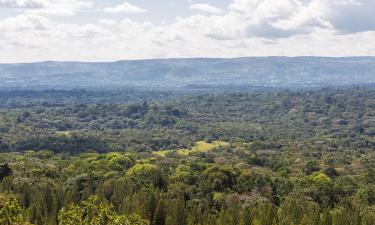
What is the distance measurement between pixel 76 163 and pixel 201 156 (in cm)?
5135

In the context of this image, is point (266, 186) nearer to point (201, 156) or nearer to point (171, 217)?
point (171, 217)

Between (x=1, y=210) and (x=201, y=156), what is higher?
(x=1, y=210)

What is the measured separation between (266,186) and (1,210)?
234 feet

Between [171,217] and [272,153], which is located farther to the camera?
[272,153]

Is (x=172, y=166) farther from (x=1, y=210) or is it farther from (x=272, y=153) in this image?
(x=1, y=210)

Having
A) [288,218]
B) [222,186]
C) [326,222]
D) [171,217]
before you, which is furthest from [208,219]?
[222,186]

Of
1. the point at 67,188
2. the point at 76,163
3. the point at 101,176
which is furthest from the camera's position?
the point at 76,163

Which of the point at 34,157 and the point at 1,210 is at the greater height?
the point at 1,210

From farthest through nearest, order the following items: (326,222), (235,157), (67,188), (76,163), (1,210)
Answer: (235,157)
(76,163)
(67,188)
(326,222)
(1,210)

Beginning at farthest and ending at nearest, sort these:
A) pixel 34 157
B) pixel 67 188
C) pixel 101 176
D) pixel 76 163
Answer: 1. pixel 34 157
2. pixel 76 163
3. pixel 101 176
4. pixel 67 188

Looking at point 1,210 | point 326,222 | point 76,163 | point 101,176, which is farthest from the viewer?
point 76,163

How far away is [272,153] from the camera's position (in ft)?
612

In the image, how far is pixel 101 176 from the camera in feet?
398

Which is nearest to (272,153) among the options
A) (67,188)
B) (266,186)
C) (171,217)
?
(266,186)
